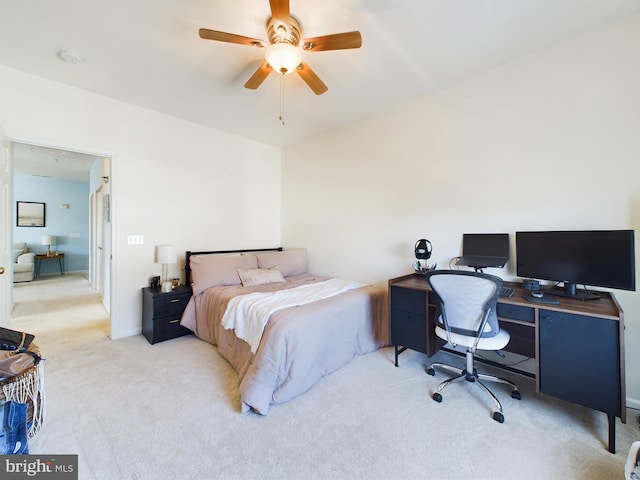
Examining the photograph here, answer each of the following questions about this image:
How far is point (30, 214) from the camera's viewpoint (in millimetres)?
6812

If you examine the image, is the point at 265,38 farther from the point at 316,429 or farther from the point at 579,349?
the point at 579,349

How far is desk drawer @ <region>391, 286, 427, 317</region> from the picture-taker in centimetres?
238

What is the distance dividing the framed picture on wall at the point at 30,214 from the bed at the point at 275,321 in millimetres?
6438

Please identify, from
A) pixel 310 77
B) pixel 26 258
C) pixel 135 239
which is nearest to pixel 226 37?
pixel 310 77

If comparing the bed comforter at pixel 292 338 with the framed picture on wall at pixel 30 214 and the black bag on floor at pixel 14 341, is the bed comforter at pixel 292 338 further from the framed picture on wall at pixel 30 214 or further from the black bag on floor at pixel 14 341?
the framed picture on wall at pixel 30 214

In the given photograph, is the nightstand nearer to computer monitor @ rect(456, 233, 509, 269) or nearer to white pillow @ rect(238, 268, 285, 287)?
white pillow @ rect(238, 268, 285, 287)

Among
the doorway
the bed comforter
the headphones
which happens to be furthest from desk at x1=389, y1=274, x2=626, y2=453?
the doorway

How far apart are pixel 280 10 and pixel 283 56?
274 mm

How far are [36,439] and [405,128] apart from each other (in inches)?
156

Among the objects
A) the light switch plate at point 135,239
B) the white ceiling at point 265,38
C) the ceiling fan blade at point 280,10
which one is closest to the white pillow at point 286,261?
the light switch plate at point 135,239

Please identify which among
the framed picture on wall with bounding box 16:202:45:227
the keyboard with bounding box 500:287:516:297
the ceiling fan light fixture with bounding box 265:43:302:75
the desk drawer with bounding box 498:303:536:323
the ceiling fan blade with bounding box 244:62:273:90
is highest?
the ceiling fan blade with bounding box 244:62:273:90

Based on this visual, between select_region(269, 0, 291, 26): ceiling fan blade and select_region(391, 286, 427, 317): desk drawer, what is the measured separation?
2.23 m

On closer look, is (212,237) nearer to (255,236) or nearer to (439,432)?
(255,236)

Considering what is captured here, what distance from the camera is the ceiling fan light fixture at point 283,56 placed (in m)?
1.85
